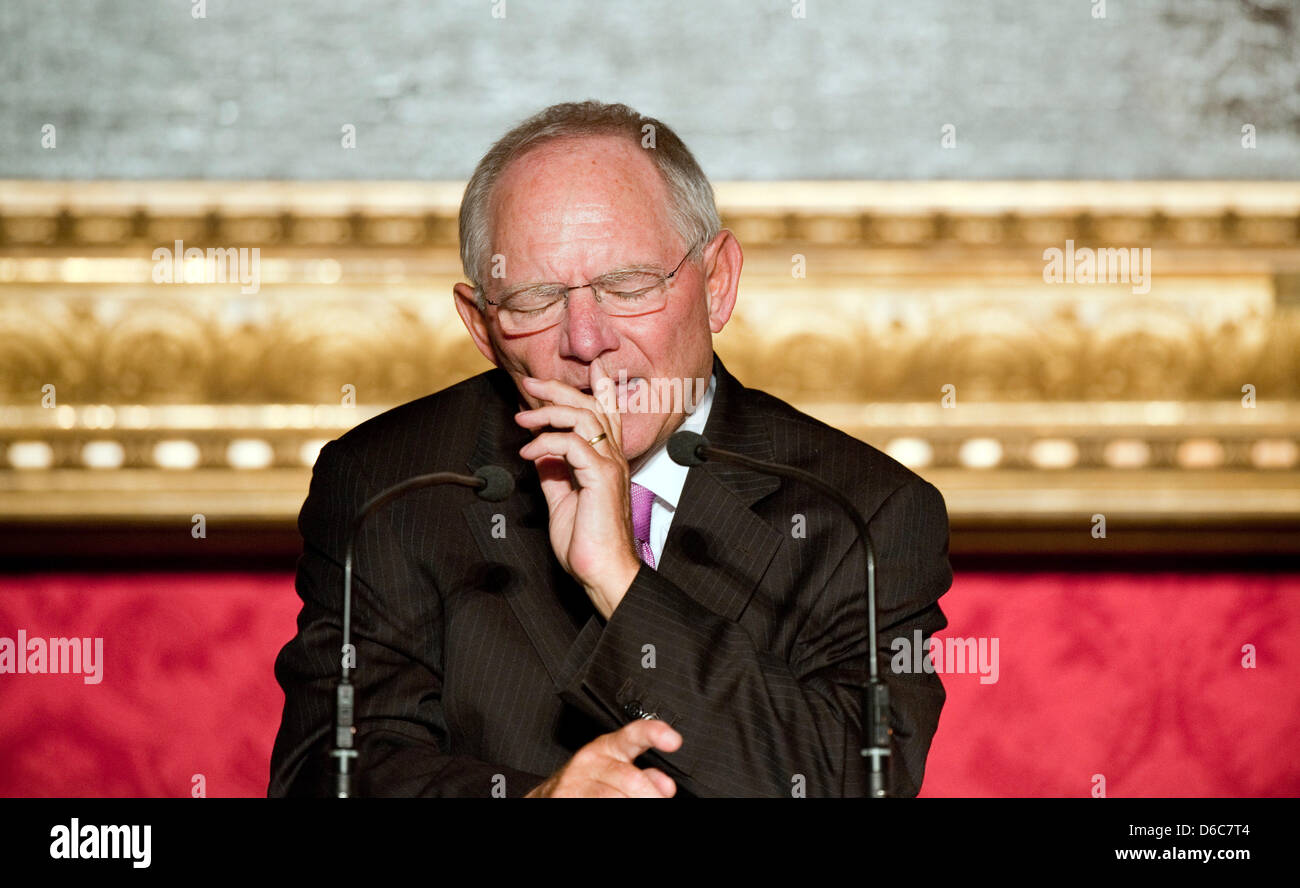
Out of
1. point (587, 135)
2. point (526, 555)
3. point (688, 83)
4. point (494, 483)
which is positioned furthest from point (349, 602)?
point (688, 83)

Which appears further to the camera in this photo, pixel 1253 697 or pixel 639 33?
pixel 639 33

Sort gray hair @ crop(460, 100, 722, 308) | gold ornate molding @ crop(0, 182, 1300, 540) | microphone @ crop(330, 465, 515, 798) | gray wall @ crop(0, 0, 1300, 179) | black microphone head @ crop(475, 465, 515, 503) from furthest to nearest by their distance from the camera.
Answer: gray wall @ crop(0, 0, 1300, 179) → gold ornate molding @ crop(0, 182, 1300, 540) → gray hair @ crop(460, 100, 722, 308) → black microphone head @ crop(475, 465, 515, 503) → microphone @ crop(330, 465, 515, 798)

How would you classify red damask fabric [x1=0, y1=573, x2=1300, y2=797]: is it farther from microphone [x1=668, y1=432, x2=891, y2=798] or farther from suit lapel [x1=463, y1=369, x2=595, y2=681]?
microphone [x1=668, y1=432, x2=891, y2=798]

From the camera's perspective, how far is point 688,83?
4.04 meters

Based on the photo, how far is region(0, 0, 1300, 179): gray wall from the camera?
395cm

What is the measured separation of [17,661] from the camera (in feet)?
11.4

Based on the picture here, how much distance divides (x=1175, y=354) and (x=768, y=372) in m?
0.92

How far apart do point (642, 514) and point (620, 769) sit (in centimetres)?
74

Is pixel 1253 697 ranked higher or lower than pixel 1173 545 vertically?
lower

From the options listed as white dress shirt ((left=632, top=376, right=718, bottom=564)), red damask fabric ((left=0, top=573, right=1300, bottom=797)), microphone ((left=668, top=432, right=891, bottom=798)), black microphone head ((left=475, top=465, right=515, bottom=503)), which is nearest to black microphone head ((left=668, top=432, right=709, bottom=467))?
microphone ((left=668, top=432, right=891, bottom=798))

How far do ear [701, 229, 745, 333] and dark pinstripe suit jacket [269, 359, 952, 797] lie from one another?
0.14m

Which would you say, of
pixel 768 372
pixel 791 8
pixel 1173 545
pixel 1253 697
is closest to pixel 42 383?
pixel 768 372
